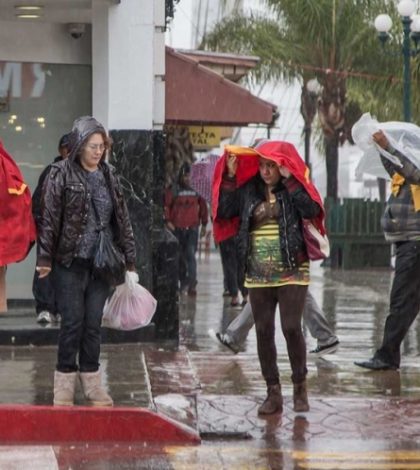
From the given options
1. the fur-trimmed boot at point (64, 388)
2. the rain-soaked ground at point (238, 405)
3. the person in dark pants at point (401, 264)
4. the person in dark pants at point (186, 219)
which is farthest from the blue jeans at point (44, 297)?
the person in dark pants at point (186, 219)

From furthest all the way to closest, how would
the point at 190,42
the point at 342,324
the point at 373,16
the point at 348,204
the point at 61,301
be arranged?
the point at 190,42
the point at 373,16
the point at 348,204
the point at 342,324
the point at 61,301

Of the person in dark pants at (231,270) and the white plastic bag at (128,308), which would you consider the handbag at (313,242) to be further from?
the person in dark pants at (231,270)

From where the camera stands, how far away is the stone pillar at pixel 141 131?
1232 centimetres

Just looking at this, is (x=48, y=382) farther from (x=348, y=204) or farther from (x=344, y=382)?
(x=348, y=204)

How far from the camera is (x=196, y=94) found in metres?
13.6

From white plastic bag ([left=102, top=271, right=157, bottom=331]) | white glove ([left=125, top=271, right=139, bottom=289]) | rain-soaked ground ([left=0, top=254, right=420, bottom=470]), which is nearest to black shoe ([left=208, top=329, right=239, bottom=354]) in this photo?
rain-soaked ground ([left=0, top=254, right=420, bottom=470])

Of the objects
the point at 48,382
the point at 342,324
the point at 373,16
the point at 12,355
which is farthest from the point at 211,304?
the point at 373,16

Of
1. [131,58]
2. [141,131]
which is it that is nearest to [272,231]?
[141,131]

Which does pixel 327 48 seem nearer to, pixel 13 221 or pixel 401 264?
pixel 401 264

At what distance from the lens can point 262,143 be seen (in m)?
9.56

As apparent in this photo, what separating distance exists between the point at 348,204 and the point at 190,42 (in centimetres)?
1181

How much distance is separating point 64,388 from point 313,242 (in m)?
1.92

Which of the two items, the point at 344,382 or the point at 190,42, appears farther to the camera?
the point at 190,42

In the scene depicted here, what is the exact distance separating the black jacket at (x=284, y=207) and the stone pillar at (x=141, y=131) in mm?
2844
